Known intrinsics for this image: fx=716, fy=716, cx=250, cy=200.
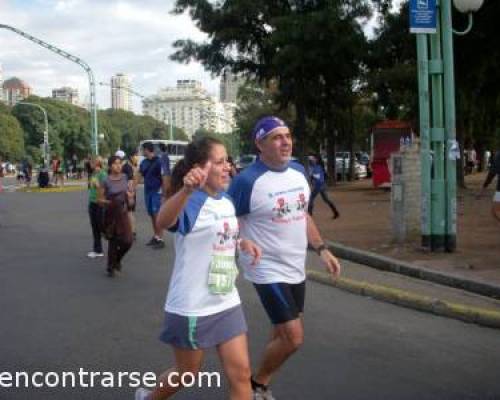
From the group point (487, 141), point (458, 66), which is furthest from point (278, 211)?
point (487, 141)

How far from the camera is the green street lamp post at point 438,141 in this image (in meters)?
10.5

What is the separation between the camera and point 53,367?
5375mm

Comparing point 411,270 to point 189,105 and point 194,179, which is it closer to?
point 194,179

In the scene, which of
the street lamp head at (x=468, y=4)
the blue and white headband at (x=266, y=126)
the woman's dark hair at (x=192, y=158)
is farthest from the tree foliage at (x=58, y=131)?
the woman's dark hair at (x=192, y=158)

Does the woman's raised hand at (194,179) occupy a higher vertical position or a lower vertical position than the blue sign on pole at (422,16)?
lower

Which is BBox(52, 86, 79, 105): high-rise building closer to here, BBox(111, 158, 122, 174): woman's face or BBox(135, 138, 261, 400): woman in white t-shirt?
BBox(111, 158, 122, 174): woman's face

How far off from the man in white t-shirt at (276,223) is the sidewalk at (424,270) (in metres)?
3.18

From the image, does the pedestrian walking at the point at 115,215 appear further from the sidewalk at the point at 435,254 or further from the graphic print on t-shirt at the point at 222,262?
the graphic print on t-shirt at the point at 222,262

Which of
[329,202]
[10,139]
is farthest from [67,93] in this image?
[329,202]

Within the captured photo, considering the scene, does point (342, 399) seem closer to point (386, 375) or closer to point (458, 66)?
point (386, 375)

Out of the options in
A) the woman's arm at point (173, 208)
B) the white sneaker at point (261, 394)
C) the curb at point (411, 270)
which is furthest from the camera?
the curb at point (411, 270)

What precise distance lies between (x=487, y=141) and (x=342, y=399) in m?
50.1

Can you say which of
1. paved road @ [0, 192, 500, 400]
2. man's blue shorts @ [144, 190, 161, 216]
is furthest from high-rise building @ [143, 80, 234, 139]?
paved road @ [0, 192, 500, 400]

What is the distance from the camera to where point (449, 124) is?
1062 centimetres
